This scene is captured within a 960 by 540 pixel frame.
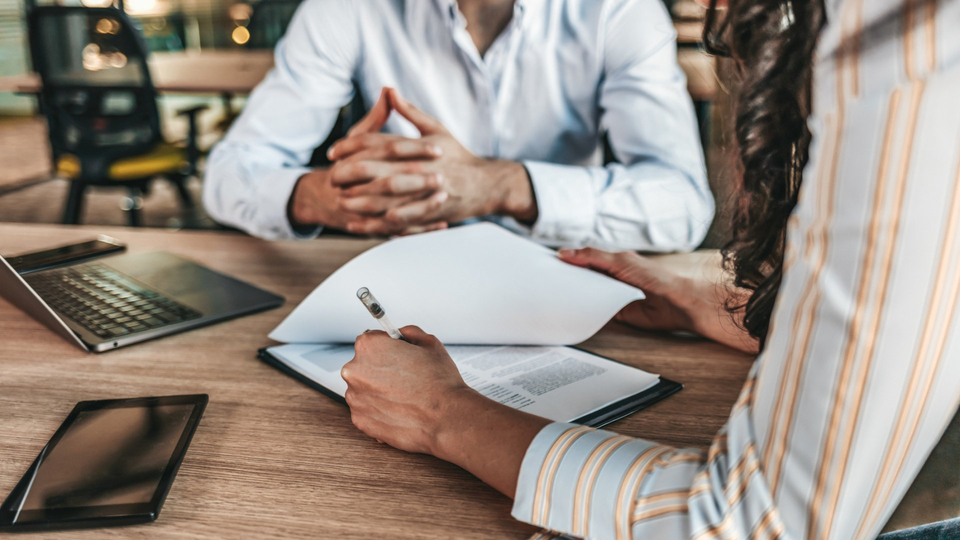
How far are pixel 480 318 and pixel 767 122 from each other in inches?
13.2

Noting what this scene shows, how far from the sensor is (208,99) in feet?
20.2

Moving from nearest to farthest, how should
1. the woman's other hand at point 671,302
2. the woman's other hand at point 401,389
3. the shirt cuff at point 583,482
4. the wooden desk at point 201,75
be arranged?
1. the shirt cuff at point 583,482
2. the woman's other hand at point 401,389
3. the woman's other hand at point 671,302
4. the wooden desk at point 201,75

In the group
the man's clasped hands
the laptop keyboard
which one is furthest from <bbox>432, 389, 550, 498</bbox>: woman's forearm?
the man's clasped hands

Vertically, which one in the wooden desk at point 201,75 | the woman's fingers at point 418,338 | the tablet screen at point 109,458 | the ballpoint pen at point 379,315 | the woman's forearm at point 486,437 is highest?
the ballpoint pen at point 379,315

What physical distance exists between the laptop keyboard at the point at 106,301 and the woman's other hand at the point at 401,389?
0.32 meters

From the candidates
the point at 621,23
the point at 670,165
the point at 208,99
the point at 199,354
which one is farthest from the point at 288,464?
the point at 208,99

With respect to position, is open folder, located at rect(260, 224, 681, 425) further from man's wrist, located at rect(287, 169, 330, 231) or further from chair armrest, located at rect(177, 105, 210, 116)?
chair armrest, located at rect(177, 105, 210, 116)

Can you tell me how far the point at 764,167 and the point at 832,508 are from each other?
0.26m

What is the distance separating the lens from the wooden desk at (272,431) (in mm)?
459

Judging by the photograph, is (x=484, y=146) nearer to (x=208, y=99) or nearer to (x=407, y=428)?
(x=407, y=428)

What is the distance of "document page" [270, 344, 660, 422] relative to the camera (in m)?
0.60

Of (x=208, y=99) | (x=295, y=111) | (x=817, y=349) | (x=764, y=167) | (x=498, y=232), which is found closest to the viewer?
(x=817, y=349)

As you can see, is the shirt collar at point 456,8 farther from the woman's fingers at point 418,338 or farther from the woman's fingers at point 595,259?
the woman's fingers at point 418,338

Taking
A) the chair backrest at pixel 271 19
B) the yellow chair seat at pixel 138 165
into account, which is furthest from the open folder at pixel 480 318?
the chair backrest at pixel 271 19
